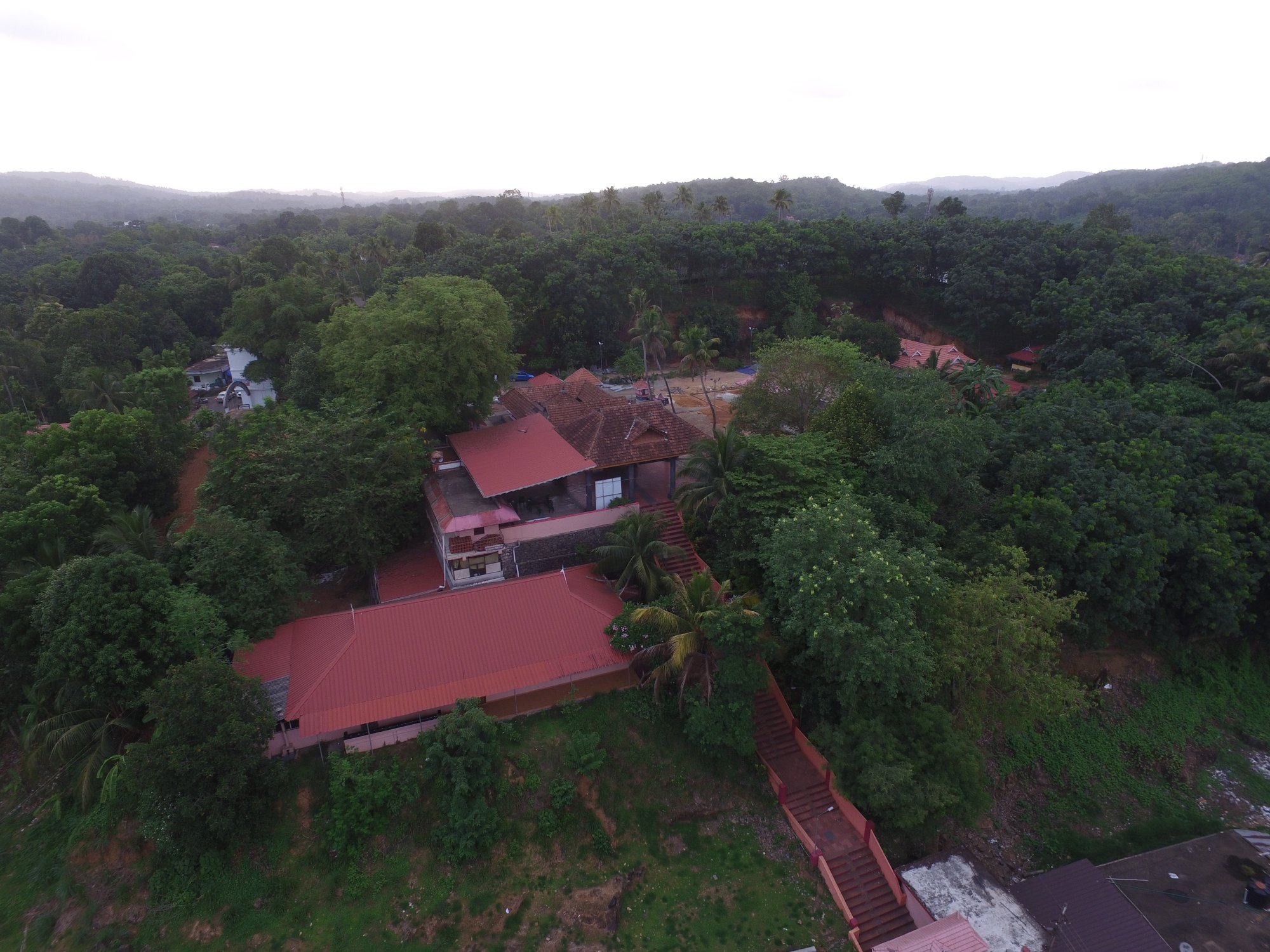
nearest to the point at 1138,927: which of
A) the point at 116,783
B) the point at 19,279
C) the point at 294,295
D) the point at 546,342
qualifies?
the point at 116,783

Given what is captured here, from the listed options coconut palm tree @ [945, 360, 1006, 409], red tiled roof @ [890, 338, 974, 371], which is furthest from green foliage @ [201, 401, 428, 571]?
red tiled roof @ [890, 338, 974, 371]

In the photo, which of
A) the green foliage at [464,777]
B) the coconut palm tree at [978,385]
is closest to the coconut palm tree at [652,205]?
the coconut palm tree at [978,385]

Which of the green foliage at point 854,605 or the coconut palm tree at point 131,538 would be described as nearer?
the green foliage at point 854,605

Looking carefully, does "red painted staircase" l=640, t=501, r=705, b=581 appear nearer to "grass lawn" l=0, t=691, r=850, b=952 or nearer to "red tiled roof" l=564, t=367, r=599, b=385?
"grass lawn" l=0, t=691, r=850, b=952

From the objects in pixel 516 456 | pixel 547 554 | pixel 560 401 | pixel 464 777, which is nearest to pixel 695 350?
pixel 560 401

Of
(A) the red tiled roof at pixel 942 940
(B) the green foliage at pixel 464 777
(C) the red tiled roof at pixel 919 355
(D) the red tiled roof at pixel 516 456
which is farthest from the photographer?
(C) the red tiled roof at pixel 919 355

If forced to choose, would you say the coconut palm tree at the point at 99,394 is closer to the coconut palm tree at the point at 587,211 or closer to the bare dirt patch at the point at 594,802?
the bare dirt patch at the point at 594,802
